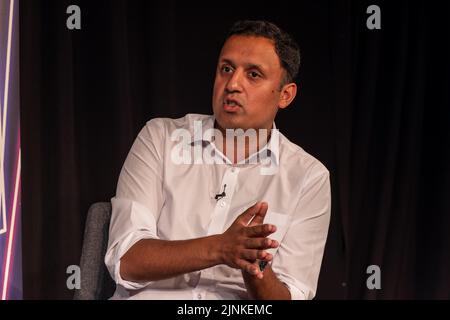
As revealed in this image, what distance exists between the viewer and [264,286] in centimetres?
218

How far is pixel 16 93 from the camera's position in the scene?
2898 mm

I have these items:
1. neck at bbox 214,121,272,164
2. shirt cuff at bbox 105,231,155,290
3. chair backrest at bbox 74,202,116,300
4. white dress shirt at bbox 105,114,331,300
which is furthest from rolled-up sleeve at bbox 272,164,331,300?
chair backrest at bbox 74,202,116,300

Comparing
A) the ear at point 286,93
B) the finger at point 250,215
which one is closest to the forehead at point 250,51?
the ear at point 286,93

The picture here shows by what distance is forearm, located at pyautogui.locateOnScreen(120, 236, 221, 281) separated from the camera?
83.8 inches

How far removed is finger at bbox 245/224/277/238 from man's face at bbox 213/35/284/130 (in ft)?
1.75

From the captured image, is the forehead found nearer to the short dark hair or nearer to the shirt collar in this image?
the short dark hair

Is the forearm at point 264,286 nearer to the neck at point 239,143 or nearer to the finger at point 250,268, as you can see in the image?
the finger at point 250,268

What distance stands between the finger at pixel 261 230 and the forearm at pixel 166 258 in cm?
12

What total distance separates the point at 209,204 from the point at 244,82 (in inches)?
16.5

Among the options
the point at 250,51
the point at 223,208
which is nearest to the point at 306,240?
the point at 223,208

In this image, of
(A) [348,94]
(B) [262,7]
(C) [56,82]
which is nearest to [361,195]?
(A) [348,94]

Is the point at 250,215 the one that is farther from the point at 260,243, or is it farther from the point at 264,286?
the point at 264,286

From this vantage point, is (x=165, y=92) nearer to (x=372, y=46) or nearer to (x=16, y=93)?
(x=16, y=93)
